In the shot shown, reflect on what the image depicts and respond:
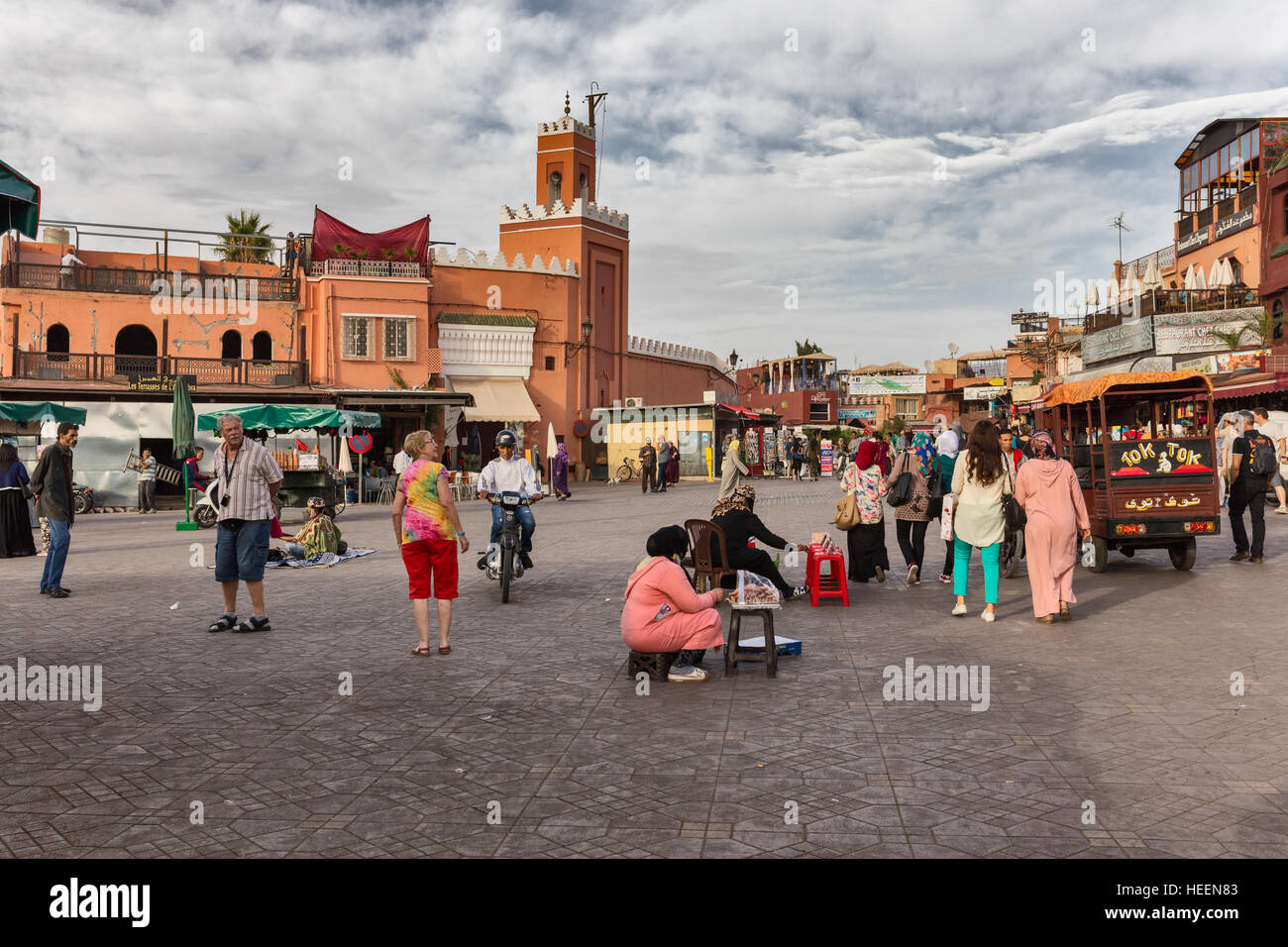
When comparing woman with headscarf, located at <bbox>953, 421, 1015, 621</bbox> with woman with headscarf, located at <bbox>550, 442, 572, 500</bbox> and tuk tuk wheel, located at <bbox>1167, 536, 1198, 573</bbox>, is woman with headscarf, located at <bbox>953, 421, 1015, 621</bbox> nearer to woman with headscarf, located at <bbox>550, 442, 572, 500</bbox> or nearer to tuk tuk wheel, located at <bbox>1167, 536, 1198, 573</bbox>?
tuk tuk wheel, located at <bbox>1167, 536, 1198, 573</bbox>

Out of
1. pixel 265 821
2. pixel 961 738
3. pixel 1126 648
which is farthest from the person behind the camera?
pixel 1126 648

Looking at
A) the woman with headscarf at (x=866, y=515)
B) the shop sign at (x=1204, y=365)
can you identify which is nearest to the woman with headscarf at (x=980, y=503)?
the woman with headscarf at (x=866, y=515)

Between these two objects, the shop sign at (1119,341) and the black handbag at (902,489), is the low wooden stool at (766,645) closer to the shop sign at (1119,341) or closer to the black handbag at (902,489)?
the black handbag at (902,489)

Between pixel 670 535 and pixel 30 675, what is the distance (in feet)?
13.8

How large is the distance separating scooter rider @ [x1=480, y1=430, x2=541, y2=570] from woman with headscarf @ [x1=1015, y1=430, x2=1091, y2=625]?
462cm

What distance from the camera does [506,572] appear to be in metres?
10.2

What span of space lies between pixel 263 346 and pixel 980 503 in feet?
100

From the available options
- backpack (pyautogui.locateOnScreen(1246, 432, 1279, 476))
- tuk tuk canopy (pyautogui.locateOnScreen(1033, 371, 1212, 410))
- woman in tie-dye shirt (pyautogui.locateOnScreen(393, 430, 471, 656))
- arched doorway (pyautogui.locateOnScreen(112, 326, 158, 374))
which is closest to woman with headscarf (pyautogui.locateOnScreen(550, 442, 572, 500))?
arched doorway (pyautogui.locateOnScreen(112, 326, 158, 374))

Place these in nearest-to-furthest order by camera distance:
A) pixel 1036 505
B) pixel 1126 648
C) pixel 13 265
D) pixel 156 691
Result: pixel 156 691, pixel 1126 648, pixel 1036 505, pixel 13 265

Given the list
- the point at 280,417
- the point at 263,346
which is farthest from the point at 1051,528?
the point at 263,346

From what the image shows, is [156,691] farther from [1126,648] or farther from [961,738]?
[1126,648]

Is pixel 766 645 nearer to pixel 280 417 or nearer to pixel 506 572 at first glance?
pixel 506 572

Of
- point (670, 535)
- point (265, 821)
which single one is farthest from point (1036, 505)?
point (265, 821)

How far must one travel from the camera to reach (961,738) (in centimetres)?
518
